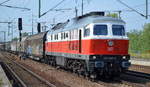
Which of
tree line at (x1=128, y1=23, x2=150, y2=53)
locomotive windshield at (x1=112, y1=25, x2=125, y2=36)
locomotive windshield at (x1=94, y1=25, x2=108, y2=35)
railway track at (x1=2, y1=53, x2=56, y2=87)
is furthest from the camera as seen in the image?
tree line at (x1=128, y1=23, x2=150, y2=53)

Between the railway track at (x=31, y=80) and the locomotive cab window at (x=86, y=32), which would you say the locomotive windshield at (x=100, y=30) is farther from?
the railway track at (x=31, y=80)

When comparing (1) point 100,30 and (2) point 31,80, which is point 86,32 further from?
(2) point 31,80

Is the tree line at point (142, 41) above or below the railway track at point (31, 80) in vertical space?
above

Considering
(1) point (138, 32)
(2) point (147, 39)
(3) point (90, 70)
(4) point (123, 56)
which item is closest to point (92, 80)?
(3) point (90, 70)

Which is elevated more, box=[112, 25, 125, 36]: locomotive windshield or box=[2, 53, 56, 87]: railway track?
box=[112, 25, 125, 36]: locomotive windshield

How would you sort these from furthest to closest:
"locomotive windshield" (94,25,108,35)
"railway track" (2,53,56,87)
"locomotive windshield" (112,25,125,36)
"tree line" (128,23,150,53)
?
"tree line" (128,23,150,53) < "locomotive windshield" (112,25,125,36) < "locomotive windshield" (94,25,108,35) < "railway track" (2,53,56,87)

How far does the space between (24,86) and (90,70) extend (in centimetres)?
377

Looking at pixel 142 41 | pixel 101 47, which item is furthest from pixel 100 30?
pixel 142 41

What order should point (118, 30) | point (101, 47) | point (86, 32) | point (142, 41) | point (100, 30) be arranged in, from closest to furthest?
1. point (101, 47)
2. point (100, 30)
3. point (118, 30)
4. point (86, 32)
5. point (142, 41)

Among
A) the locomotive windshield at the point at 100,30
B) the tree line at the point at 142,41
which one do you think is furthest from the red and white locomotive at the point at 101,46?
the tree line at the point at 142,41

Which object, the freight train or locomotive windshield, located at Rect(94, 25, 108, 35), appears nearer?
the freight train

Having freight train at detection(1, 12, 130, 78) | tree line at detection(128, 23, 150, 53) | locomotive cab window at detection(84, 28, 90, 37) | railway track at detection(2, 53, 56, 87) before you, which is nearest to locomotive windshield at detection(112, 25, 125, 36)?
freight train at detection(1, 12, 130, 78)

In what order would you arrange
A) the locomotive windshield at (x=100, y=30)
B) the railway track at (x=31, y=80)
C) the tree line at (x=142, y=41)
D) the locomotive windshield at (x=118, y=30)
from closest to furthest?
1. the railway track at (x=31, y=80)
2. the locomotive windshield at (x=100, y=30)
3. the locomotive windshield at (x=118, y=30)
4. the tree line at (x=142, y=41)

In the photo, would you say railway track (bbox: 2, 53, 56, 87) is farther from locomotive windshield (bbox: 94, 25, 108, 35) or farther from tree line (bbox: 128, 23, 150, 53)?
tree line (bbox: 128, 23, 150, 53)
